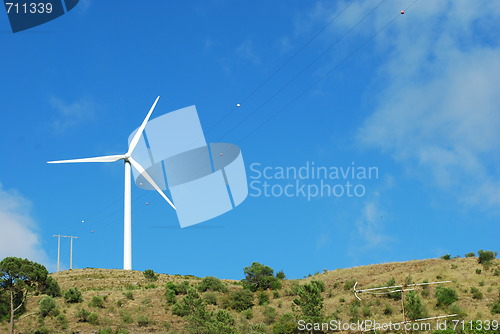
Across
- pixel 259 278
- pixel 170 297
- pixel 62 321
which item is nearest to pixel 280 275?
pixel 259 278

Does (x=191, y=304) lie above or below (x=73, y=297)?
below

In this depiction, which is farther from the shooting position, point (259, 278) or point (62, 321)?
point (259, 278)

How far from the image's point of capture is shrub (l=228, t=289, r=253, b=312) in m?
93.6

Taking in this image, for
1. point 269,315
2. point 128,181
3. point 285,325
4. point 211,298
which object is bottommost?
point 285,325

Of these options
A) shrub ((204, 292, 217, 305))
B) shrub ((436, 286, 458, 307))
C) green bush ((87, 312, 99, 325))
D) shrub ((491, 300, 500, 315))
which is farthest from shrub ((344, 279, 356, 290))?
green bush ((87, 312, 99, 325))

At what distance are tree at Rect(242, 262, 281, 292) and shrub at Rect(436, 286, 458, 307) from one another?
30.4 meters

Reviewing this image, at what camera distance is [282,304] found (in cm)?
9406

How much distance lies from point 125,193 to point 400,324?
190 ft

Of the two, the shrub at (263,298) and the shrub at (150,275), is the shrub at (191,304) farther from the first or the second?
the shrub at (150,275)

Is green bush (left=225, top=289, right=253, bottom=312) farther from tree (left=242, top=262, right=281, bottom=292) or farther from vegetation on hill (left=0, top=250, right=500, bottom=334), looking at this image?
tree (left=242, top=262, right=281, bottom=292)

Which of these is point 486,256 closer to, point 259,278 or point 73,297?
point 259,278

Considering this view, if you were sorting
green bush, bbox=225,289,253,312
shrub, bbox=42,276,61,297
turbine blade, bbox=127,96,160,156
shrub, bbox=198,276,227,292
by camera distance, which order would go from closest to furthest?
green bush, bbox=225,289,253,312, shrub, bbox=42,276,61,297, shrub, bbox=198,276,227,292, turbine blade, bbox=127,96,160,156

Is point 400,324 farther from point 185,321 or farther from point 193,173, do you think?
point 193,173

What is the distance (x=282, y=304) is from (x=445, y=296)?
2514 centimetres
